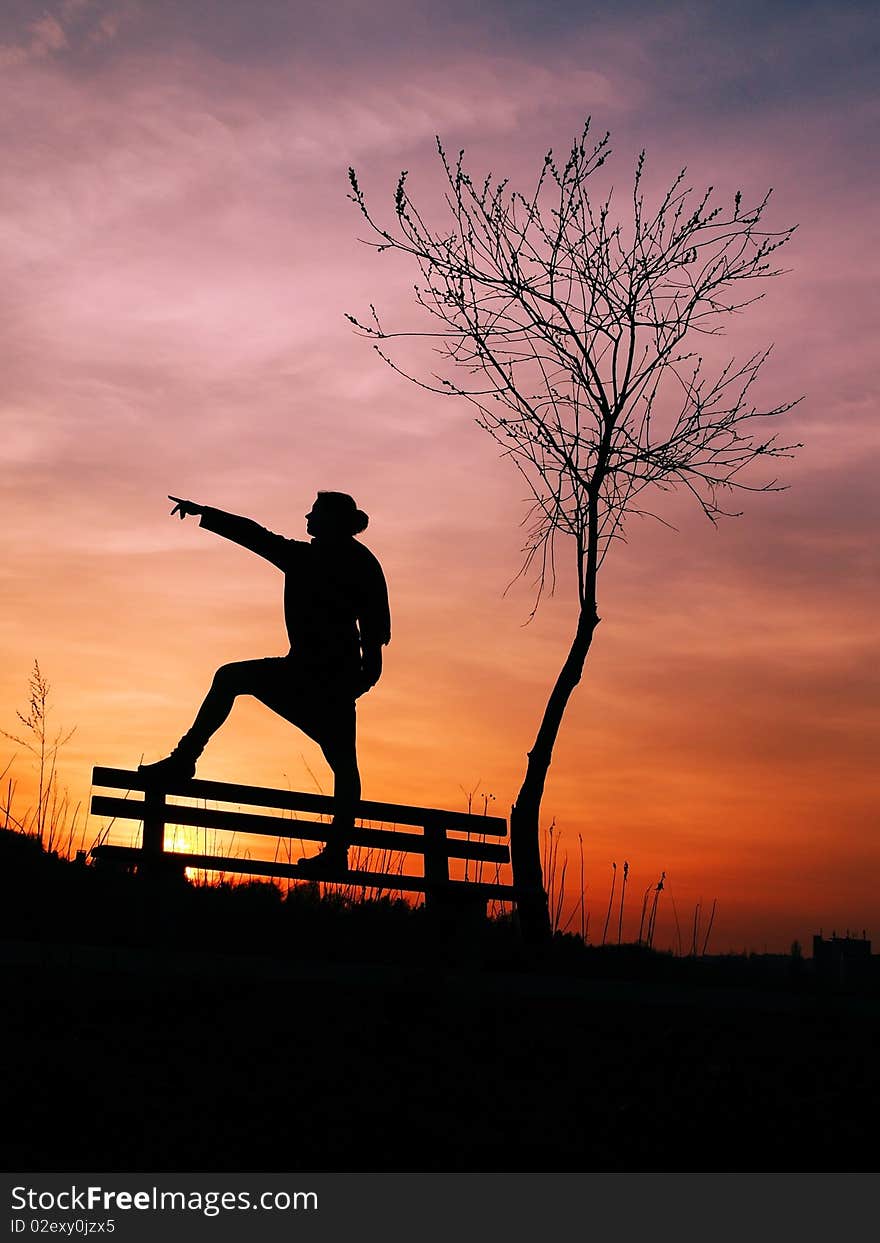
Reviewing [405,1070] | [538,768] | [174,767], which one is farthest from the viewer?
[538,768]

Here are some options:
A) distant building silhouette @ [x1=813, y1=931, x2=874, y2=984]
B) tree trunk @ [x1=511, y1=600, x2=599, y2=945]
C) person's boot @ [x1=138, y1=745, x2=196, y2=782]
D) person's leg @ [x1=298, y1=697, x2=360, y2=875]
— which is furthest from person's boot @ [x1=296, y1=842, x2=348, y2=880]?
distant building silhouette @ [x1=813, y1=931, x2=874, y2=984]

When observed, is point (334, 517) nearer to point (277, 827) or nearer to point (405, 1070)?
point (277, 827)

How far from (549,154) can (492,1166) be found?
1017cm

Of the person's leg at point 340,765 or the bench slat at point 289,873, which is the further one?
the person's leg at point 340,765

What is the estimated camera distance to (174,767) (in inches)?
373

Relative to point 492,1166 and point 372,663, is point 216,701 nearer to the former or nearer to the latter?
point 372,663

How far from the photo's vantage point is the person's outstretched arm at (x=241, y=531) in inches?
375

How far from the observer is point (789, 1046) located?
21.9 ft

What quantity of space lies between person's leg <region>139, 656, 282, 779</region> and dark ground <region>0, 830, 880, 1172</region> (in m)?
1.83

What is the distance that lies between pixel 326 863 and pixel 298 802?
0.50 metres

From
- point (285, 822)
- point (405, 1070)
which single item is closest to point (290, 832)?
point (285, 822)

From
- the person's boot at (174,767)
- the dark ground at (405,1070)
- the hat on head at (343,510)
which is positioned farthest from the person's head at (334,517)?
the dark ground at (405,1070)

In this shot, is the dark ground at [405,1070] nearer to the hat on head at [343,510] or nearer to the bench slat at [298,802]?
the bench slat at [298,802]

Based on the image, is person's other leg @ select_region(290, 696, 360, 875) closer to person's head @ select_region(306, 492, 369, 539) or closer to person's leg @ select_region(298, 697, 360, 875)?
person's leg @ select_region(298, 697, 360, 875)
